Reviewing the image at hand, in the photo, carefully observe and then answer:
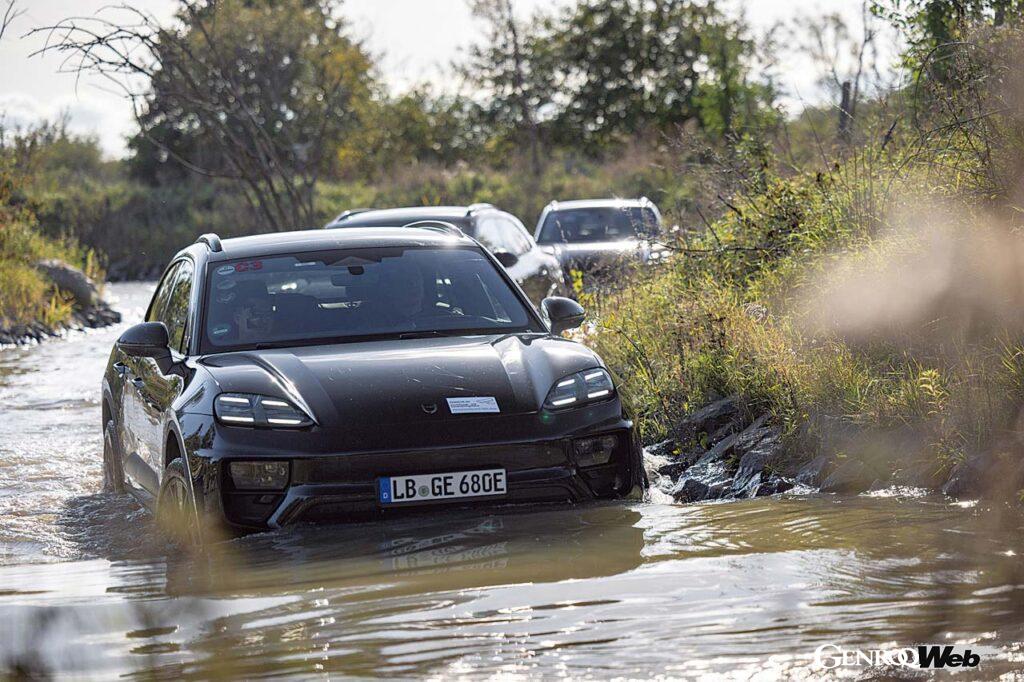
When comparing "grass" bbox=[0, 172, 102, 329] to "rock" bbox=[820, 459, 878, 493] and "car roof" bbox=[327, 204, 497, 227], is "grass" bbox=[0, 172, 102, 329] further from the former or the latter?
"rock" bbox=[820, 459, 878, 493]

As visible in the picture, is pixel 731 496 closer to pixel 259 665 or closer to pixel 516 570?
pixel 516 570

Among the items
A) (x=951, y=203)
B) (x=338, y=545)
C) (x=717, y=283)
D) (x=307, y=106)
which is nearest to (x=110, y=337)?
(x=717, y=283)

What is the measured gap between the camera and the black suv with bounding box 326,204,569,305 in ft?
49.6

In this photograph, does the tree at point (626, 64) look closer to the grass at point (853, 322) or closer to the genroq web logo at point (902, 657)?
the grass at point (853, 322)

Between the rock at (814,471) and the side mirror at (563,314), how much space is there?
4.46ft

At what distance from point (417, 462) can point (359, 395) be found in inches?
15.0

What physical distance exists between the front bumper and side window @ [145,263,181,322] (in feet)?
8.08

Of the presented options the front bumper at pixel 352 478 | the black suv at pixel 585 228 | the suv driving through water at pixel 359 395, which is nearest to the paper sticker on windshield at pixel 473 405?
the suv driving through water at pixel 359 395

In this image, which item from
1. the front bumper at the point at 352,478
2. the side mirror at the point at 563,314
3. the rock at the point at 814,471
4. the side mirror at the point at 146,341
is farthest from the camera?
the rock at the point at 814,471

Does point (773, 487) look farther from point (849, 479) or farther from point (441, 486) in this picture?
point (441, 486)

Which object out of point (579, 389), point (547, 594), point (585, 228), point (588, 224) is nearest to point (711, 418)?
point (579, 389)

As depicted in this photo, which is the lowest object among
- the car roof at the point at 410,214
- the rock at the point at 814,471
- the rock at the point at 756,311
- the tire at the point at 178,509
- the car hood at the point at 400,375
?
the rock at the point at 814,471

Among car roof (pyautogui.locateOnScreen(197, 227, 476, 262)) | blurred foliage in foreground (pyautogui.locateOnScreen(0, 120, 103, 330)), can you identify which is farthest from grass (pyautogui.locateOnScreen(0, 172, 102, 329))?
car roof (pyautogui.locateOnScreen(197, 227, 476, 262))

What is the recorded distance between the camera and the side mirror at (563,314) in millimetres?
7402
